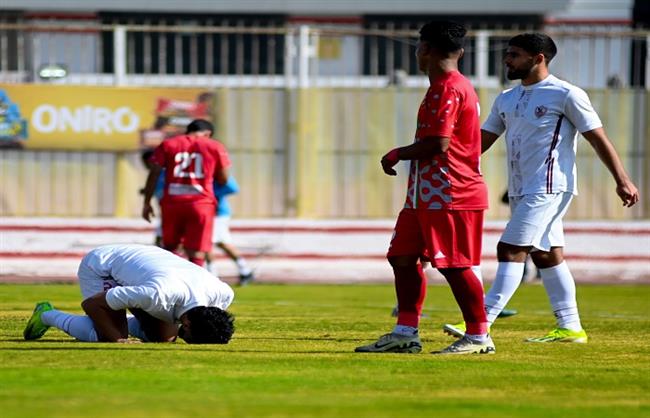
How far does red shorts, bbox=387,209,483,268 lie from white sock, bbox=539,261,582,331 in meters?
1.82

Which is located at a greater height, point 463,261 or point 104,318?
point 463,261

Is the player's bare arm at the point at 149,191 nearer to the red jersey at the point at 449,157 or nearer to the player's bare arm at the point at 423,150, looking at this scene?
the red jersey at the point at 449,157

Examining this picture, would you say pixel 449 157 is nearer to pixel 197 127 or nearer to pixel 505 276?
pixel 505 276

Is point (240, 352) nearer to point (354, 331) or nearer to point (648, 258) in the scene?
point (354, 331)

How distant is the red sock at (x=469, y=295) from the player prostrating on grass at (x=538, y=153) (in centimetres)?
107

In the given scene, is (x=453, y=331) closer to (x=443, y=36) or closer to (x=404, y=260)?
(x=404, y=260)

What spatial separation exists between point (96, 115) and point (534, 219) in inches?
477

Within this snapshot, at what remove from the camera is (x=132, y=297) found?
31.2 ft

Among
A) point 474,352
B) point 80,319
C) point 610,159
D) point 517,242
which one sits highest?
point 610,159

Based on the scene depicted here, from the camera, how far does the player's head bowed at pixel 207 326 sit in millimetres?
9641

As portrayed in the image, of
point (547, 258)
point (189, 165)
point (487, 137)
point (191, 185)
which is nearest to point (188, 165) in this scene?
point (189, 165)

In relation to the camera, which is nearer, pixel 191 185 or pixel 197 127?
pixel 191 185

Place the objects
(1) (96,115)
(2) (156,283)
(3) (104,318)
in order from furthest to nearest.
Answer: (1) (96,115) < (3) (104,318) < (2) (156,283)


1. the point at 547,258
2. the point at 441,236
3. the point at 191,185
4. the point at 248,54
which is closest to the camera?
the point at 441,236
